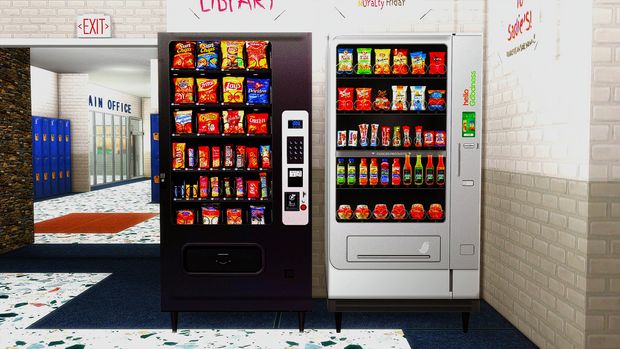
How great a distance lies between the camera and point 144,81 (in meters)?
15.1

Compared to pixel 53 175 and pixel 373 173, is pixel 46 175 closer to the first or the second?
pixel 53 175

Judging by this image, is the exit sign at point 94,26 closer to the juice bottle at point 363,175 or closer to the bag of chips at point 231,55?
the bag of chips at point 231,55

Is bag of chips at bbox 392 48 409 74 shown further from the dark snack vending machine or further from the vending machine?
the dark snack vending machine

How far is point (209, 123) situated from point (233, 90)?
282mm

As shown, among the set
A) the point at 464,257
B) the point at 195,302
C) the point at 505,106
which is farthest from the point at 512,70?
the point at 195,302

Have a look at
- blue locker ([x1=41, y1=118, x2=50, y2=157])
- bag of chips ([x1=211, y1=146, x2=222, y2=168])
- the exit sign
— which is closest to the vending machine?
bag of chips ([x1=211, y1=146, x2=222, y2=168])

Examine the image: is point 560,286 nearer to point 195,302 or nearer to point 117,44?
point 195,302

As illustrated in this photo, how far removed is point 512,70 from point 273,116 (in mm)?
1685

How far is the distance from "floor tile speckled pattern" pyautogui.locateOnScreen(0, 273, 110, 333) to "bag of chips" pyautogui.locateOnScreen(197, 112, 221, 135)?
1.87m

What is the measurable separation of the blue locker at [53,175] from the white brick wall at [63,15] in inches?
333

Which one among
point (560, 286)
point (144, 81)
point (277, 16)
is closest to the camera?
point (560, 286)

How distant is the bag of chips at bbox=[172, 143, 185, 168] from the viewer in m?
3.46

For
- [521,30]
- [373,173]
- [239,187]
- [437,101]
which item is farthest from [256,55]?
[521,30]

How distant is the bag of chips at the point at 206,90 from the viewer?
3.51 m
